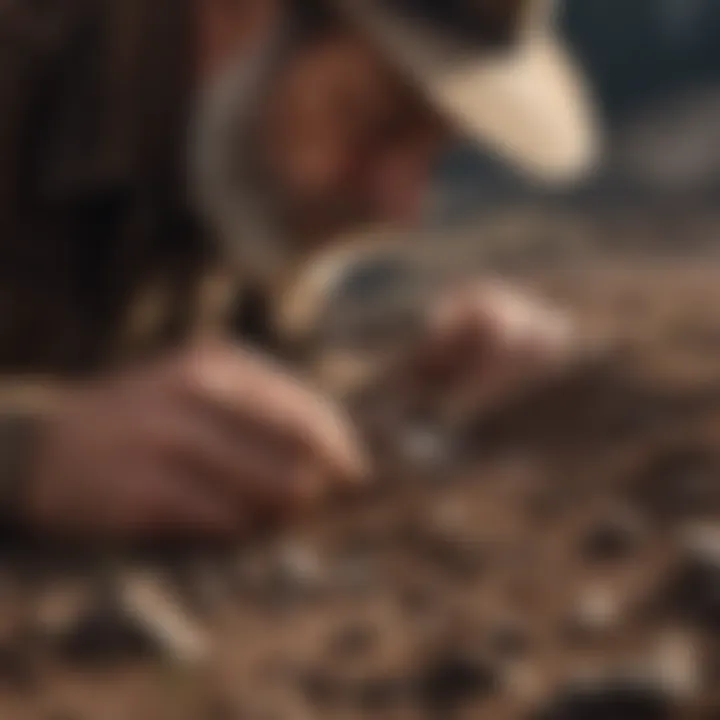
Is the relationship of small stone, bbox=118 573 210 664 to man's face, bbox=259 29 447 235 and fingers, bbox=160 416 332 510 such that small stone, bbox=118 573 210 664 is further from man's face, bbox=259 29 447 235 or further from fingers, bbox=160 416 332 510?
man's face, bbox=259 29 447 235

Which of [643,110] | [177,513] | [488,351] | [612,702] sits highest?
[643,110]

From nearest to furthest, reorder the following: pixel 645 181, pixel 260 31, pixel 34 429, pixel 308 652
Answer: pixel 308 652 → pixel 34 429 → pixel 260 31 → pixel 645 181

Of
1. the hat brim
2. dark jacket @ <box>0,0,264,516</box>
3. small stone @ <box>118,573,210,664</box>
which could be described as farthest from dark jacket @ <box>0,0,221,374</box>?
small stone @ <box>118,573,210,664</box>

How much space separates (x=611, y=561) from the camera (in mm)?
390

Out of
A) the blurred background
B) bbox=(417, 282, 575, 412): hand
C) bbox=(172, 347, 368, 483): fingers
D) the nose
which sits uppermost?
the blurred background

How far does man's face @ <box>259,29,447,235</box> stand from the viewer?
0.54 meters

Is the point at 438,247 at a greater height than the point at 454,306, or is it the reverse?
the point at 438,247

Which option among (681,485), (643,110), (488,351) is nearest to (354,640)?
(681,485)

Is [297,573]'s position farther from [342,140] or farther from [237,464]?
[342,140]

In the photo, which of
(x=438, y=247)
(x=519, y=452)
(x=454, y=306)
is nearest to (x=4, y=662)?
(x=519, y=452)

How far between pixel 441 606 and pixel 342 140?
0.25 metres

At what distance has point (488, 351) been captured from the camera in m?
0.59

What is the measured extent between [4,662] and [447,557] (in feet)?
0.42

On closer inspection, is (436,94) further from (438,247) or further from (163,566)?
(438,247)
